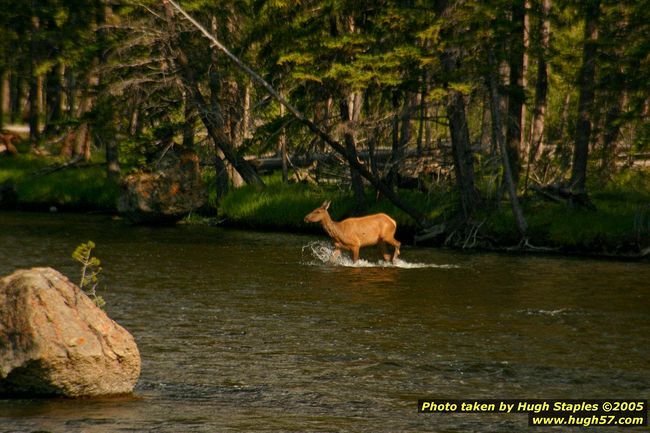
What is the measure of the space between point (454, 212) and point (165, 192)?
11.0 m

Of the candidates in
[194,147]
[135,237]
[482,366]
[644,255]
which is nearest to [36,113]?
[194,147]

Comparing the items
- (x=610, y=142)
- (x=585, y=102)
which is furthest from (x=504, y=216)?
(x=610, y=142)

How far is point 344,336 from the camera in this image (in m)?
17.2

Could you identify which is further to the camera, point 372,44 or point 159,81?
point 159,81

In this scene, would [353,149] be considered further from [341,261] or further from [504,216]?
[341,261]

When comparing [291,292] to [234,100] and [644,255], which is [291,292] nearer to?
[644,255]

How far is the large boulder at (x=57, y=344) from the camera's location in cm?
1207

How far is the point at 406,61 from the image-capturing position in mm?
29812

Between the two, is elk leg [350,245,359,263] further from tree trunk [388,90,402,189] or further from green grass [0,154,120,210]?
Answer: green grass [0,154,120,210]

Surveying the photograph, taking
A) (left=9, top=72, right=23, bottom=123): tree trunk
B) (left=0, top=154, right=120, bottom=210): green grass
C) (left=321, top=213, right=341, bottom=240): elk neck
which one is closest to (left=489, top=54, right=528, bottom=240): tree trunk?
(left=321, top=213, right=341, bottom=240): elk neck

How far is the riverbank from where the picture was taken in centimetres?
2925

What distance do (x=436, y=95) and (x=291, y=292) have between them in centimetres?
960

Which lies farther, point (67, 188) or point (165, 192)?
point (67, 188)

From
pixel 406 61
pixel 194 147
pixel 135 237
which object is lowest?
pixel 135 237
